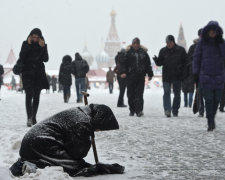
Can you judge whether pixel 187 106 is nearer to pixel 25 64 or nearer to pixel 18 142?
pixel 25 64

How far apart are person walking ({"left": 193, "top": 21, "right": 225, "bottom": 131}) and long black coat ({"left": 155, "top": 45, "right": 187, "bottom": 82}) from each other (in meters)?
2.78

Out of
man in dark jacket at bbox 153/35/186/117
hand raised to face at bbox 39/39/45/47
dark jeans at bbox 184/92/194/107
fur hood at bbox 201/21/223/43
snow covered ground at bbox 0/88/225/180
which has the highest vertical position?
fur hood at bbox 201/21/223/43

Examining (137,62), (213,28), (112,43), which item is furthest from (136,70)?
(112,43)

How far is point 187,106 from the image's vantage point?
15.4 m

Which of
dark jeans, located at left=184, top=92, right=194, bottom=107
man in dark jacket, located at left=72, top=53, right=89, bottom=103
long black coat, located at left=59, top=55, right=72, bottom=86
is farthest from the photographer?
long black coat, located at left=59, top=55, right=72, bottom=86

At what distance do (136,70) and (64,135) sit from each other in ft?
22.4

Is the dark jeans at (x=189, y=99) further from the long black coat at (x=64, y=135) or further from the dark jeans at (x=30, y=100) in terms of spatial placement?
the long black coat at (x=64, y=135)

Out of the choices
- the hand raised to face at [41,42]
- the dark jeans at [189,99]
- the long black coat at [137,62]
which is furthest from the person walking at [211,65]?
the dark jeans at [189,99]

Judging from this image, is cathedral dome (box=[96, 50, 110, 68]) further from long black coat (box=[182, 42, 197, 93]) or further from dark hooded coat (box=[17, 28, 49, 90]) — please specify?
dark hooded coat (box=[17, 28, 49, 90])

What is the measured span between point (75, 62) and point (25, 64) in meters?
9.37

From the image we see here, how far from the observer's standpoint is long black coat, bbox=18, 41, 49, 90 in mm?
7969

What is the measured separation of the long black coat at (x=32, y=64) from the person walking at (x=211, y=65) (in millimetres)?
2541

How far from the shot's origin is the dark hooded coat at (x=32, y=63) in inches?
314

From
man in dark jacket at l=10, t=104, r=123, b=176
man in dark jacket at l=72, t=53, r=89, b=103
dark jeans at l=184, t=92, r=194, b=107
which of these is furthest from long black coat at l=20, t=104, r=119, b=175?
man in dark jacket at l=72, t=53, r=89, b=103
